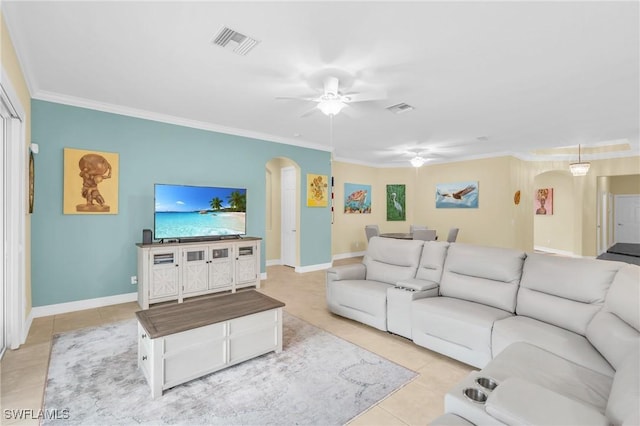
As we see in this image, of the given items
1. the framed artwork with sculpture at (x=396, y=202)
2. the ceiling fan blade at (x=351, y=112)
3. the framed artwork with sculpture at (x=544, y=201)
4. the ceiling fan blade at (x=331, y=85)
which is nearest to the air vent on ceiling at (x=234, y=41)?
the ceiling fan blade at (x=331, y=85)

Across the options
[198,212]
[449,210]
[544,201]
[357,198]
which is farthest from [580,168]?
[198,212]

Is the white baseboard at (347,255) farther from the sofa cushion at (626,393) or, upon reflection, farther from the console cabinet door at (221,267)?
the sofa cushion at (626,393)

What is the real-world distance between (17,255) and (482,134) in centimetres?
676

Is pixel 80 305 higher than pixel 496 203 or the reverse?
the reverse

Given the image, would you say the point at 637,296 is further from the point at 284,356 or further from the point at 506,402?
the point at 284,356

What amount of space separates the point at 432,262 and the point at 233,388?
7.68 feet

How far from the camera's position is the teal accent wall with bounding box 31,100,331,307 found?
379 centimetres

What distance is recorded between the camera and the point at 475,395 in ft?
4.92

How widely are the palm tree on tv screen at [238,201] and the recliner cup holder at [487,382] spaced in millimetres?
4234

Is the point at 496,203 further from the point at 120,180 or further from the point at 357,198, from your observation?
A: the point at 120,180

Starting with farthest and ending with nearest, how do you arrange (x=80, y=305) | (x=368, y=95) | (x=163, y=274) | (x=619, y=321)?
(x=163, y=274) < (x=80, y=305) < (x=368, y=95) < (x=619, y=321)

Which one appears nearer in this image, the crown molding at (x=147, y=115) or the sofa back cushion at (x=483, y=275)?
the sofa back cushion at (x=483, y=275)

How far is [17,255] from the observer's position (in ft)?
9.50

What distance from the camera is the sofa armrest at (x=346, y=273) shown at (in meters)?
3.82
